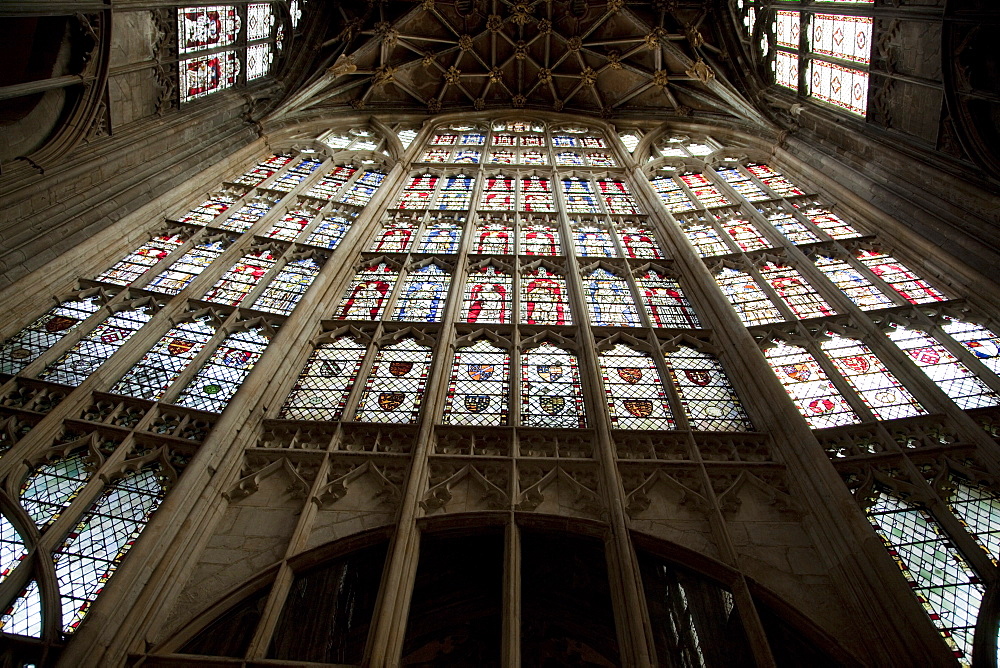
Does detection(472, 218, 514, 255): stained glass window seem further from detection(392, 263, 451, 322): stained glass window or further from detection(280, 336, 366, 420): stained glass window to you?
detection(280, 336, 366, 420): stained glass window

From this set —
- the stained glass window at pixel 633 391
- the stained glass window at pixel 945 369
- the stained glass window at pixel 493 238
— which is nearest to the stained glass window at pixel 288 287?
the stained glass window at pixel 493 238

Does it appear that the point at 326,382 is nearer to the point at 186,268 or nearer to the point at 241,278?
the point at 241,278

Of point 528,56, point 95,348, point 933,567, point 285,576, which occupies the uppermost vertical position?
point 528,56

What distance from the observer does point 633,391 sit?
8.88 meters

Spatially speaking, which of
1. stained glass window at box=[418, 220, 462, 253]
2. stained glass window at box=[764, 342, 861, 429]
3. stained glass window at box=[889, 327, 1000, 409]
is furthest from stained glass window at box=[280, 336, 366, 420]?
stained glass window at box=[889, 327, 1000, 409]

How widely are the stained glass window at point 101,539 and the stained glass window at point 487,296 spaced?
16.6ft

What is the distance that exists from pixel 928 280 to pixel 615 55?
575 inches

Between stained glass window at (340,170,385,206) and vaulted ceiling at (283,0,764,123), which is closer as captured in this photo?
stained glass window at (340,170,385,206)

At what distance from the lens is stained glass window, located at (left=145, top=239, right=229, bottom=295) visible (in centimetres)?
1025

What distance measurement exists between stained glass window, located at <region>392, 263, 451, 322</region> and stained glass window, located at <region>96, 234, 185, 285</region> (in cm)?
384

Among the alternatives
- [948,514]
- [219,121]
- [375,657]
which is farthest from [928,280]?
[219,121]

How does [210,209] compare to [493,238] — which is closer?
[210,209]

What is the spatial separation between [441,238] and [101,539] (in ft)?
27.9

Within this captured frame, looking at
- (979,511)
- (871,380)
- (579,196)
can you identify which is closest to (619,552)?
(979,511)
